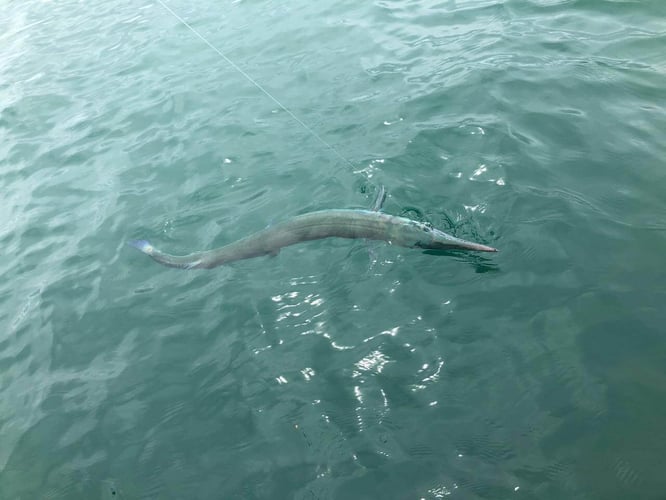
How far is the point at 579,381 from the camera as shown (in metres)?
5.47

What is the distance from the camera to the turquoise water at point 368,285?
5.37m

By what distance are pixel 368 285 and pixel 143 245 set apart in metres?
4.10

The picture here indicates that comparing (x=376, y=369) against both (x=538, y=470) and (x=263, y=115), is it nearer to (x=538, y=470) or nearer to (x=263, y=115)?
(x=538, y=470)

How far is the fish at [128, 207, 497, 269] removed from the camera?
22.8 ft

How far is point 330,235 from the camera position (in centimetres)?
768

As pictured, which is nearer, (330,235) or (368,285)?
(368,285)

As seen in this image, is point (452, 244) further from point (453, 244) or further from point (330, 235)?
point (330, 235)

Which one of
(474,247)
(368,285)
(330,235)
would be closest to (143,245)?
(330,235)

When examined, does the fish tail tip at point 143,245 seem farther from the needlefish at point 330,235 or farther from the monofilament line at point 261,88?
the monofilament line at point 261,88

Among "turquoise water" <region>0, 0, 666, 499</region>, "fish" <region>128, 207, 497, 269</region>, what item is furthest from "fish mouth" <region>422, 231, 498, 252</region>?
"turquoise water" <region>0, 0, 666, 499</region>

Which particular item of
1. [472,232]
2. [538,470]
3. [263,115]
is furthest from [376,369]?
[263,115]

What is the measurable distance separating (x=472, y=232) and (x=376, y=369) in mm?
2452

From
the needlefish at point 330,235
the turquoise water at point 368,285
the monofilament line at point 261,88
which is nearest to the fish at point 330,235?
the needlefish at point 330,235

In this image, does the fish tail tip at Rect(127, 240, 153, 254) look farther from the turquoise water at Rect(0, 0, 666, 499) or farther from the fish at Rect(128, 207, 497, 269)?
the fish at Rect(128, 207, 497, 269)
